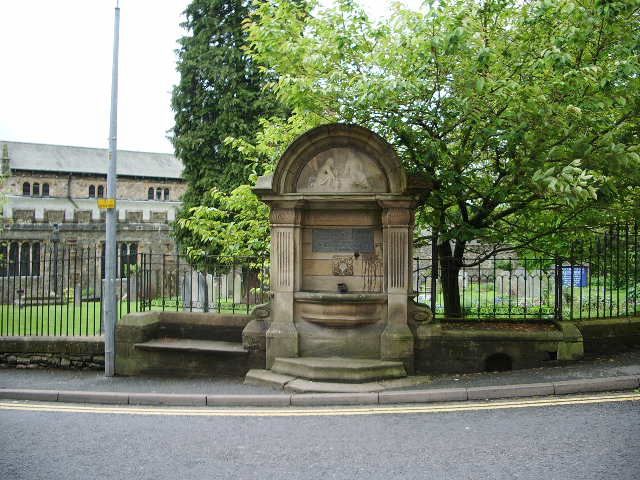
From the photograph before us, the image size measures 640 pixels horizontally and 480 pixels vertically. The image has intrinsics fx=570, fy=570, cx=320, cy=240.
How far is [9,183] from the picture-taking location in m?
53.3

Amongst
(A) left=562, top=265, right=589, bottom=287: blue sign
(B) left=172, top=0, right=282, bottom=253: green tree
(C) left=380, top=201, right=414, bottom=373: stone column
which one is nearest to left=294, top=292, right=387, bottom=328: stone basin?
(C) left=380, top=201, right=414, bottom=373: stone column

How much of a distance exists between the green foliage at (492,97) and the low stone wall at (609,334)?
174cm

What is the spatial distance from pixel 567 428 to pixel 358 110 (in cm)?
603

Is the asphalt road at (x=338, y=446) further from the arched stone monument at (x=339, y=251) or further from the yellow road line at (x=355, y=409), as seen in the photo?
the arched stone monument at (x=339, y=251)

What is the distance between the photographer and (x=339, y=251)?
9414 millimetres

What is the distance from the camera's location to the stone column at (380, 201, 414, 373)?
8.91 m

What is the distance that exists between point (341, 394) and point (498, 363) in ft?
9.11

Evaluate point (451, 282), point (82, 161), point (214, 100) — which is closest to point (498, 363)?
point (451, 282)

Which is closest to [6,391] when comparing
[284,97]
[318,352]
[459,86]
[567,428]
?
[318,352]

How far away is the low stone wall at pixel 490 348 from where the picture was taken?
8750 millimetres

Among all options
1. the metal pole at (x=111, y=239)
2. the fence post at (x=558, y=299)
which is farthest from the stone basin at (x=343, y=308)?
the metal pole at (x=111, y=239)

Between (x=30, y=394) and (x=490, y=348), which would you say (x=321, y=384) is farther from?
(x=30, y=394)

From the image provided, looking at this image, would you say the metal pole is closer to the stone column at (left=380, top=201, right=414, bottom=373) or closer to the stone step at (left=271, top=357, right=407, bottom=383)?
the stone step at (left=271, top=357, right=407, bottom=383)

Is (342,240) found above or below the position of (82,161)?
below
